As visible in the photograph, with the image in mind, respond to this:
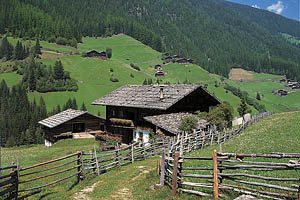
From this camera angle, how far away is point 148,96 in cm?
3444

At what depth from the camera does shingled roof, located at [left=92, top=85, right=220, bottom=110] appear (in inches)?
1218

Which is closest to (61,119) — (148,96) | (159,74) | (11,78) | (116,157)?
(148,96)

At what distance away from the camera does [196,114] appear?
33.2 metres

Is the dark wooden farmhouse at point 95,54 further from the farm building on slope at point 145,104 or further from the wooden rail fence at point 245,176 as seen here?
the wooden rail fence at point 245,176

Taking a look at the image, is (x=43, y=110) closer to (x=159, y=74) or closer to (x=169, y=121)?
(x=159, y=74)

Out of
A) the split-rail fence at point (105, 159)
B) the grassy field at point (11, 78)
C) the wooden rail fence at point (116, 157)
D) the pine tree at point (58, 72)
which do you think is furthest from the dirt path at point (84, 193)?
the grassy field at point (11, 78)

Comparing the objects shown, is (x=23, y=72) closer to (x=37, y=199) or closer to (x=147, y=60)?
(x=147, y=60)

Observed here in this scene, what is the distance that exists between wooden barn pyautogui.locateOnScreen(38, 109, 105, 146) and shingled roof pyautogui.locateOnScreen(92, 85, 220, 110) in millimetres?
15063

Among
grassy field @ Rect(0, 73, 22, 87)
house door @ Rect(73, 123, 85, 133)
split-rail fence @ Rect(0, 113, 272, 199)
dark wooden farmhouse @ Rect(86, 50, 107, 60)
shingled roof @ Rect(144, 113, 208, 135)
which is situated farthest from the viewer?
dark wooden farmhouse @ Rect(86, 50, 107, 60)

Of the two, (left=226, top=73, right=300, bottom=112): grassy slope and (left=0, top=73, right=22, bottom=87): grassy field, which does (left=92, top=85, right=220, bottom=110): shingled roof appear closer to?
(left=0, top=73, right=22, bottom=87): grassy field

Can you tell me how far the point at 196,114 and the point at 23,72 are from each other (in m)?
106

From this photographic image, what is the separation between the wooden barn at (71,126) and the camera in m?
49.6

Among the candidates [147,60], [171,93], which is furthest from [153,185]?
[147,60]

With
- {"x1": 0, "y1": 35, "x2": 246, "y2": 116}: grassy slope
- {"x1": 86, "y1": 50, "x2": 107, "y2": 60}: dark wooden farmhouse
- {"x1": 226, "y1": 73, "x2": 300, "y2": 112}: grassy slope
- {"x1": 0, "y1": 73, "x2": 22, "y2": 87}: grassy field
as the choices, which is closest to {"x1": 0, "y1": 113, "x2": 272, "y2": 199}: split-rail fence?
{"x1": 0, "y1": 35, "x2": 246, "y2": 116}: grassy slope
